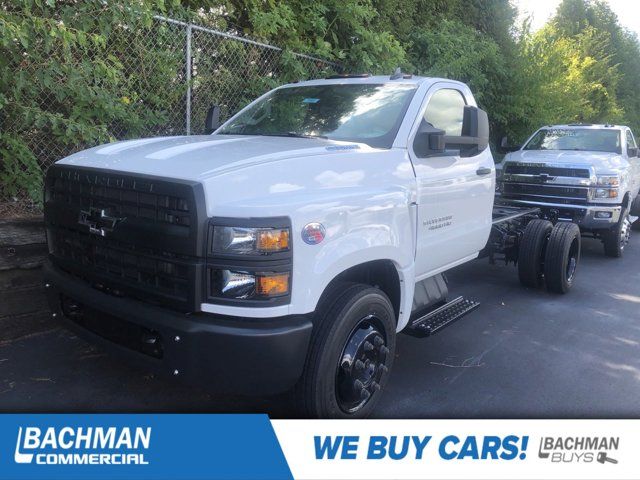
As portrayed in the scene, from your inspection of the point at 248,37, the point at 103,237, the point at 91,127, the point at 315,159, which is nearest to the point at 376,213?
the point at 315,159

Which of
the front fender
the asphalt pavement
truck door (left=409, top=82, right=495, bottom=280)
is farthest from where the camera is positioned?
truck door (left=409, top=82, right=495, bottom=280)

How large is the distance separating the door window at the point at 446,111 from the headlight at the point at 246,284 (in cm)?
200

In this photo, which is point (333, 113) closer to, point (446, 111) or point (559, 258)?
point (446, 111)

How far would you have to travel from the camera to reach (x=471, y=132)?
3.97 metres

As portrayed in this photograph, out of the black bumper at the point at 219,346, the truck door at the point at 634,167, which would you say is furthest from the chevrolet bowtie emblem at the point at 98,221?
the truck door at the point at 634,167

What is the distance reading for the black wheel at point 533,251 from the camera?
6.37m

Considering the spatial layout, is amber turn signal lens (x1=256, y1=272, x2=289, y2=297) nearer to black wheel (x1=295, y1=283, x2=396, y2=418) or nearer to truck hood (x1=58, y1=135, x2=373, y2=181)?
black wheel (x1=295, y1=283, x2=396, y2=418)

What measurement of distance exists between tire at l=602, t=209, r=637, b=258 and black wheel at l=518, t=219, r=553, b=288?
2.57 m

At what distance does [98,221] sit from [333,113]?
6.27 ft

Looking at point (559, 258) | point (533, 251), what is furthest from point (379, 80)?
point (559, 258)

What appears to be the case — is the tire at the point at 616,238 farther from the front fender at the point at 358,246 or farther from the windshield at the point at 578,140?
the front fender at the point at 358,246

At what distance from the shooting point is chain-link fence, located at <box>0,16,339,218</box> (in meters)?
4.81

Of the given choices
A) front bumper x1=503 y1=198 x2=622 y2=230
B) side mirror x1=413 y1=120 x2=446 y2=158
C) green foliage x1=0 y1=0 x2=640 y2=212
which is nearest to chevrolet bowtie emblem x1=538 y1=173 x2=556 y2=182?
front bumper x1=503 y1=198 x2=622 y2=230

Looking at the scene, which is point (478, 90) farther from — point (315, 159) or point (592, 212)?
point (315, 159)
